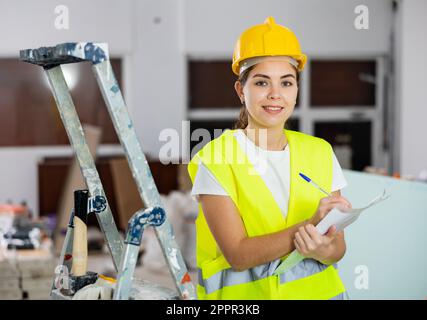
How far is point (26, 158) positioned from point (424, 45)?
363cm

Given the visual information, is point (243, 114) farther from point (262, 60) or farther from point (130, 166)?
point (130, 166)

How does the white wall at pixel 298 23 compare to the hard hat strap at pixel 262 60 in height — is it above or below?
above

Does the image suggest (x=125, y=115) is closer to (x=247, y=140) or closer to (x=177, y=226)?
(x=247, y=140)

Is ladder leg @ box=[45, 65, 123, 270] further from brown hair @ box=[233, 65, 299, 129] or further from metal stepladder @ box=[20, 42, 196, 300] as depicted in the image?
brown hair @ box=[233, 65, 299, 129]

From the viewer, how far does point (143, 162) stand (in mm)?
1036

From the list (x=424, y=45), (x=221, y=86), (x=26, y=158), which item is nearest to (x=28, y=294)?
(x=26, y=158)

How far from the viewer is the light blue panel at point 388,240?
179 cm

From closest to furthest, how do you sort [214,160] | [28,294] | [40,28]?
1. [214,160]
2. [28,294]
3. [40,28]

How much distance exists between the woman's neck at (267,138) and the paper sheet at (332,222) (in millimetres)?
205

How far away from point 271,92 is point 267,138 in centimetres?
10

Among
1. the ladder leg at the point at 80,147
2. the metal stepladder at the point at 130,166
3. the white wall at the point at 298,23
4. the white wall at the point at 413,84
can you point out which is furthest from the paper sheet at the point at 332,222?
the white wall at the point at 413,84

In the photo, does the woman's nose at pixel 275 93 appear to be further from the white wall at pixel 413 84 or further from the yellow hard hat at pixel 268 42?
the white wall at pixel 413 84

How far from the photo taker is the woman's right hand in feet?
3.76

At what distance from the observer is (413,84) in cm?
587
